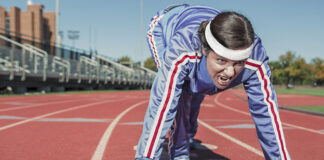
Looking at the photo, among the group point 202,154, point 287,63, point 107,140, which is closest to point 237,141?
point 202,154

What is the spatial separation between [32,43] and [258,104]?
69.4 ft

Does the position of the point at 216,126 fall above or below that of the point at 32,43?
below

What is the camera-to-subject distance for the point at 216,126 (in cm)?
643

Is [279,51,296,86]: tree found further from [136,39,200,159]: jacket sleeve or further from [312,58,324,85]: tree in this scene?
[136,39,200,159]: jacket sleeve

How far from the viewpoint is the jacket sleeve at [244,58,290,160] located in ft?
7.36

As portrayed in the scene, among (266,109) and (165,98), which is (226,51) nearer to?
(165,98)

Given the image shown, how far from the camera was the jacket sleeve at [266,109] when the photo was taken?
7.36ft

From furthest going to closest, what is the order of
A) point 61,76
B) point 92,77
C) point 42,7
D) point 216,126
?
point 42,7
point 92,77
point 61,76
point 216,126

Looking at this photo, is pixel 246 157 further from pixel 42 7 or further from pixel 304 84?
pixel 304 84

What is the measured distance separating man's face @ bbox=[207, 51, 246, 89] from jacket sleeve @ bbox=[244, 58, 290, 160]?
23 cm

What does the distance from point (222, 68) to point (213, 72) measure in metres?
0.08

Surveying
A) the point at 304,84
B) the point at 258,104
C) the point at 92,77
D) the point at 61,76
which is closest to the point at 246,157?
the point at 258,104

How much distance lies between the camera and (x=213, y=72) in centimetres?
210

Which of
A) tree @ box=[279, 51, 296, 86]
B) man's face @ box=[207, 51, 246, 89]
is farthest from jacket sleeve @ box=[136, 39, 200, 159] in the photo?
tree @ box=[279, 51, 296, 86]
